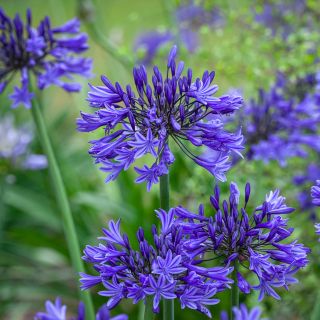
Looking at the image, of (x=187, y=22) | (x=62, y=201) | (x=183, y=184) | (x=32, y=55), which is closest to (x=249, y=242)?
(x=62, y=201)

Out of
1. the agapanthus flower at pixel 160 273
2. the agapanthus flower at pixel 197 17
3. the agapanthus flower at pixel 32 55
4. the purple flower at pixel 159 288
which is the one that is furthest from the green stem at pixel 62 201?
the agapanthus flower at pixel 197 17

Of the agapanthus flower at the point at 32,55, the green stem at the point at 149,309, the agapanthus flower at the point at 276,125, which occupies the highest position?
the agapanthus flower at the point at 32,55

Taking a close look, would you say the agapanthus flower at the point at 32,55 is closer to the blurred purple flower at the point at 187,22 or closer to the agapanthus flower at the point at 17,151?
the blurred purple flower at the point at 187,22

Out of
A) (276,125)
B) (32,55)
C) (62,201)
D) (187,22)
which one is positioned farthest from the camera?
(187,22)

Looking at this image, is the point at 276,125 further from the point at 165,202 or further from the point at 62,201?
the point at 165,202

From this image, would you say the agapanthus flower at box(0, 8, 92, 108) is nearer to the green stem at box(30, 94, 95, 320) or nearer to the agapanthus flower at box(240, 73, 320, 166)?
the green stem at box(30, 94, 95, 320)
